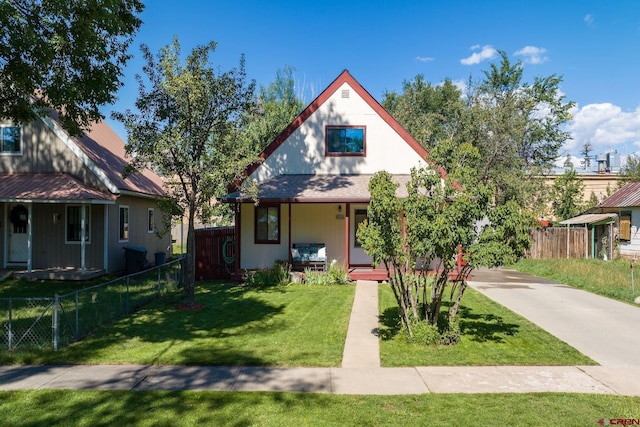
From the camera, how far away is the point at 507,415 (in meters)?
5.12

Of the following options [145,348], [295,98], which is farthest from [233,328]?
[295,98]

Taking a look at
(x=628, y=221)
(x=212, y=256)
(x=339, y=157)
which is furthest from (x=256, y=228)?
(x=628, y=221)

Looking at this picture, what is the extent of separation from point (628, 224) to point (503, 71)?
22064 mm

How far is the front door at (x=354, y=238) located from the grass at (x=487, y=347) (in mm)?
6638

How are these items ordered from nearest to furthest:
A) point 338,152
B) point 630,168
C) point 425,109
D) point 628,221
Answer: point 338,152, point 628,221, point 630,168, point 425,109

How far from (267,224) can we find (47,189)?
790 cm

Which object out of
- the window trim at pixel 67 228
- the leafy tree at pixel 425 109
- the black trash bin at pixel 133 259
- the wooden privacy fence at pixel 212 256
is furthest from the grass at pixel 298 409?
the leafy tree at pixel 425 109

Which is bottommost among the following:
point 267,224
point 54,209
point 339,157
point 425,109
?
point 267,224

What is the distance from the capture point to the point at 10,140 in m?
16.6

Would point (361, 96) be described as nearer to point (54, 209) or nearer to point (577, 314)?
point (577, 314)

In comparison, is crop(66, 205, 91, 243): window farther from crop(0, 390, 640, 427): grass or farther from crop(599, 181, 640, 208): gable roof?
crop(599, 181, 640, 208): gable roof

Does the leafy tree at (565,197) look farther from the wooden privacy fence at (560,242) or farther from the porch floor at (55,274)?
the porch floor at (55,274)

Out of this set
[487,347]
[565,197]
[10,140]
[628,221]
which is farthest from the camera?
[565,197]

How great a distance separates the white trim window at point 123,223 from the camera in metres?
17.4
